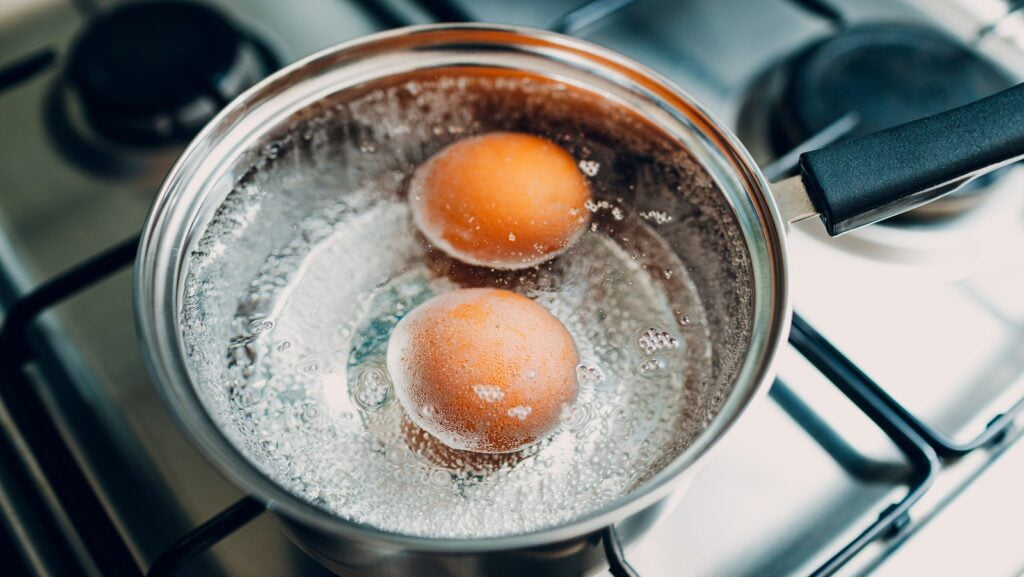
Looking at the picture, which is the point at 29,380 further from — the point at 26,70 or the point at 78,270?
the point at 26,70

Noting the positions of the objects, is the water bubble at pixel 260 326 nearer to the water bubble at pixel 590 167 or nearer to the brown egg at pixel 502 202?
the brown egg at pixel 502 202

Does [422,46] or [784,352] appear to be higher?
[422,46]

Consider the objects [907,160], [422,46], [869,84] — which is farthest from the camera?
[869,84]

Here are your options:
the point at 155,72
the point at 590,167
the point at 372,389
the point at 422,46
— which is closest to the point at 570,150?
the point at 590,167

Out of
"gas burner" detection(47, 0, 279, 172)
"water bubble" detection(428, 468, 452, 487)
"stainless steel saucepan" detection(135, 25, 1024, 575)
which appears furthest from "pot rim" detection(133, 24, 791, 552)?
"gas burner" detection(47, 0, 279, 172)

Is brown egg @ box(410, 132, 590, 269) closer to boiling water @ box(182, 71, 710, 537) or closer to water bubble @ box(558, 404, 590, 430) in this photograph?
boiling water @ box(182, 71, 710, 537)

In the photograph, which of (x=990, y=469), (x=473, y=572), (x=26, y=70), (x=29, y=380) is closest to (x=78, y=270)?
(x=29, y=380)

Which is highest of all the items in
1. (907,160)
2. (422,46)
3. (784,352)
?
(422,46)

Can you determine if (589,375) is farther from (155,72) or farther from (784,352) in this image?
(155,72)
